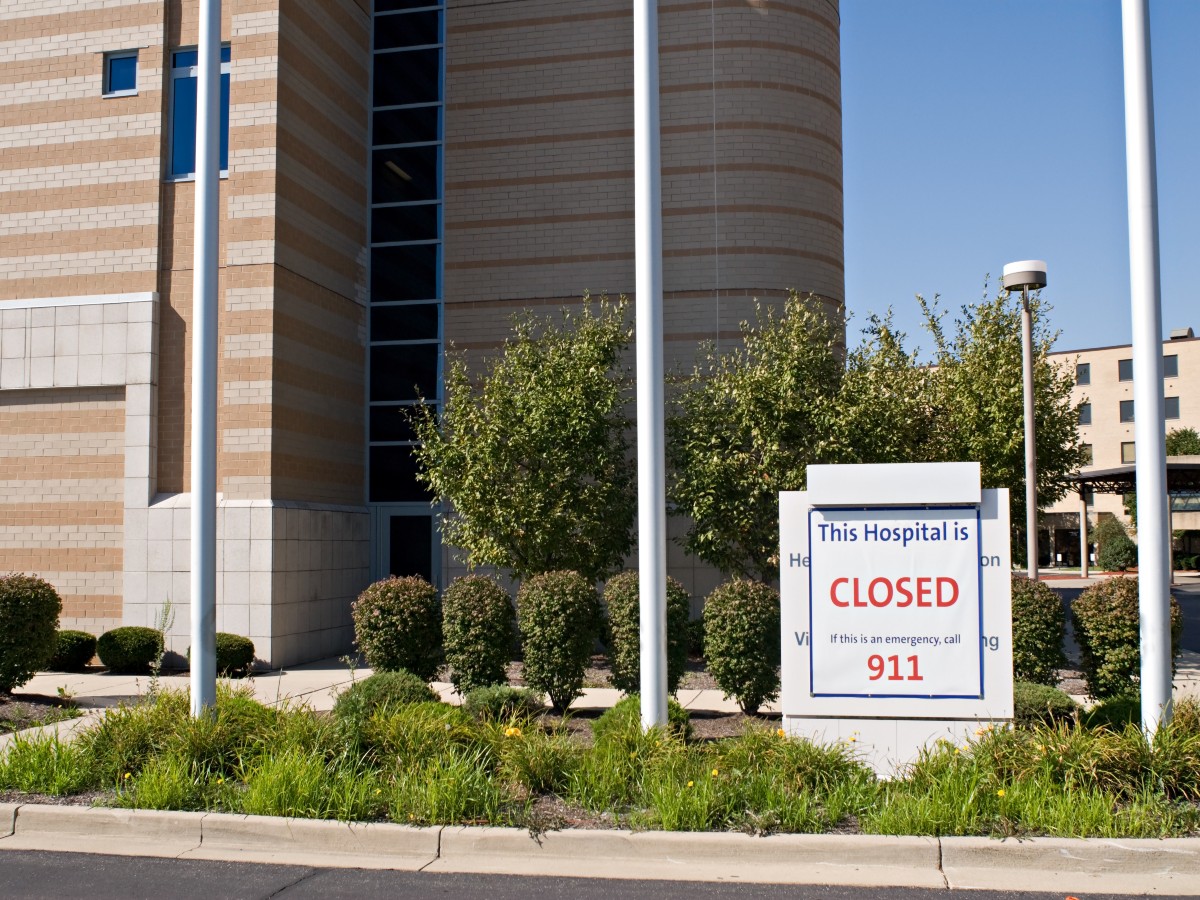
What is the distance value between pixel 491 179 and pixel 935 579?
1392 centimetres

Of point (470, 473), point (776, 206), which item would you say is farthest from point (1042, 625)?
point (776, 206)

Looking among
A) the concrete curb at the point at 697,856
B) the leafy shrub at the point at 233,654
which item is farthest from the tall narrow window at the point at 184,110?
the concrete curb at the point at 697,856

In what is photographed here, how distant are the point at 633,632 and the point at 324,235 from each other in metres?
10.7

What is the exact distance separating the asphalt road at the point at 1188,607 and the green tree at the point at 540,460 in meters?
6.54

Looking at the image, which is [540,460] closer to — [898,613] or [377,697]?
[377,697]

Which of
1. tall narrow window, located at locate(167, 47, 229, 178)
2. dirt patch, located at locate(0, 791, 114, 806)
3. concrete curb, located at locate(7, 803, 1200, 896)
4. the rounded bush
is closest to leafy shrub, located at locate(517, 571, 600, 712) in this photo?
concrete curb, located at locate(7, 803, 1200, 896)

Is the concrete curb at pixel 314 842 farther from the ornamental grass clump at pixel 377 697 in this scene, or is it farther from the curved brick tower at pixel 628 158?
the curved brick tower at pixel 628 158

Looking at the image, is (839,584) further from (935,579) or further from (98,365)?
(98,365)

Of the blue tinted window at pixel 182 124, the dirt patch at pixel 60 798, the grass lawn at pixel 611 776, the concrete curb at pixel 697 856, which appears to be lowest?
the concrete curb at pixel 697 856

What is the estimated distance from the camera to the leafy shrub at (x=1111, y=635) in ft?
34.1

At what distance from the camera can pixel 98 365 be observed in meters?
17.7

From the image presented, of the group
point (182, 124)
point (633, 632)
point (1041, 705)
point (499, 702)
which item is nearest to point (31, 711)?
point (499, 702)

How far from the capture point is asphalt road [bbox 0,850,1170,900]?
645cm

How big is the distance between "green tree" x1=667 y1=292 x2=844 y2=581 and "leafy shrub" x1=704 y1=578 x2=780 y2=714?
4316 millimetres
